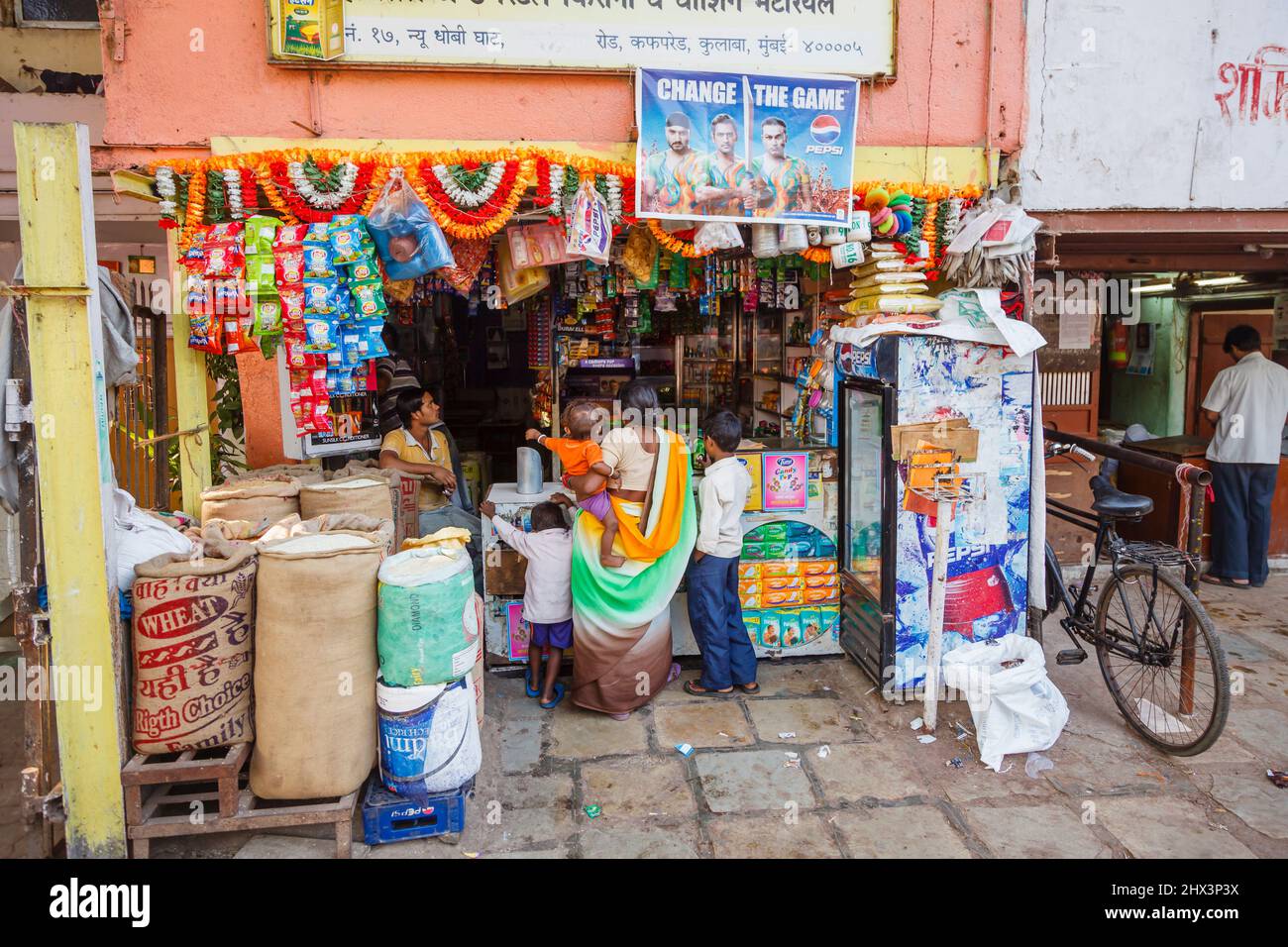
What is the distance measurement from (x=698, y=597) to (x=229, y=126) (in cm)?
384

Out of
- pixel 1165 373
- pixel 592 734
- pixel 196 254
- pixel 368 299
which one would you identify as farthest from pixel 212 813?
pixel 1165 373

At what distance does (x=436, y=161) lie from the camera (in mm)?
4926

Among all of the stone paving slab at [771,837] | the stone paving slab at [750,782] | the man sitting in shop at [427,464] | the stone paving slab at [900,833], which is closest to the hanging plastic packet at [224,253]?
the man sitting in shop at [427,464]

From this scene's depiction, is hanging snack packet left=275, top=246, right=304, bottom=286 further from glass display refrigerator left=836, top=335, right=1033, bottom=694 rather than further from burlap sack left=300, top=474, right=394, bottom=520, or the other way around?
glass display refrigerator left=836, top=335, right=1033, bottom=694

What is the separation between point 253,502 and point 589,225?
7.58ft

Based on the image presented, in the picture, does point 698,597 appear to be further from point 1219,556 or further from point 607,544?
point 1219,556

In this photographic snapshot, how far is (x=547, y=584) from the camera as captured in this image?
5.19 meters

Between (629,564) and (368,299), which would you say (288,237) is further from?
(629,564)

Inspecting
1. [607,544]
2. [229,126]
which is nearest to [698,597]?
[607,544]

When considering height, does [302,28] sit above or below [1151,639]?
above

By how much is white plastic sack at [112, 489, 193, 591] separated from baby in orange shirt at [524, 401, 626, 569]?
6.56ft

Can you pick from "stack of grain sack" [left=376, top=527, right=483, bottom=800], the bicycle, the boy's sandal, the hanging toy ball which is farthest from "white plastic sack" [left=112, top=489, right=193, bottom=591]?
the bicycle

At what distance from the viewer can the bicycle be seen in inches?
175

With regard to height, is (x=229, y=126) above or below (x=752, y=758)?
above
